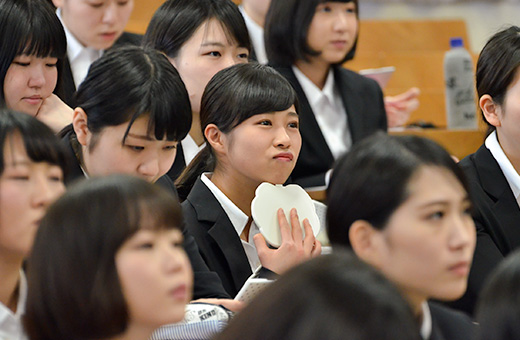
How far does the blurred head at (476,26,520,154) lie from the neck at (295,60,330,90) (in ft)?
2.58

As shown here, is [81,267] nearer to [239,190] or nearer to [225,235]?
[225,235]

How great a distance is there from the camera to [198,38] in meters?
2.46

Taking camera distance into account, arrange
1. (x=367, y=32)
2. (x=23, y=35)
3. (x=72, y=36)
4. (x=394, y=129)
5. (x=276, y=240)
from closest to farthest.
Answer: (x=276, y=240) → (x=23, y=35) → (x=72, y=36) → (x=394, y=129) → (x=367, y=32)

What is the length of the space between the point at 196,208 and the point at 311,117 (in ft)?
2.96

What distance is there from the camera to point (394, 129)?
3150 mm

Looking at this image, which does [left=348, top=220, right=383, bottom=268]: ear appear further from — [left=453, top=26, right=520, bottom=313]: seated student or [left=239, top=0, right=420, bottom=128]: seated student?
[left=239, top=0, right=420, bottom=128]: seated student

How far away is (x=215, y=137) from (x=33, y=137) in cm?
80

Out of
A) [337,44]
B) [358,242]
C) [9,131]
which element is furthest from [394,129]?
[9,131]

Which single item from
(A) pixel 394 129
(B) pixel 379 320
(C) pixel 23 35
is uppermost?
(C) pixel 23 35

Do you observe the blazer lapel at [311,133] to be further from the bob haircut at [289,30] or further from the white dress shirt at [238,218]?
the white dress shirt at [238,218]

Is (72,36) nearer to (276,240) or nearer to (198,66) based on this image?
(198,66)

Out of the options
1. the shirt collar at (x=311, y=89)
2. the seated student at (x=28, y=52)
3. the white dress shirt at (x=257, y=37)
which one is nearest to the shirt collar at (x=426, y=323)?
the seated student at (x=28, y=52)

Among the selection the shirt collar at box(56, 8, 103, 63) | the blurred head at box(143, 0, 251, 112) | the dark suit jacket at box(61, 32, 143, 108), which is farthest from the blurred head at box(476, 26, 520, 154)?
the shirt collar at box(56, 8, 103, 63)

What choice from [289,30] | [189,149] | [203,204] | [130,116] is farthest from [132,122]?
[289,30]
